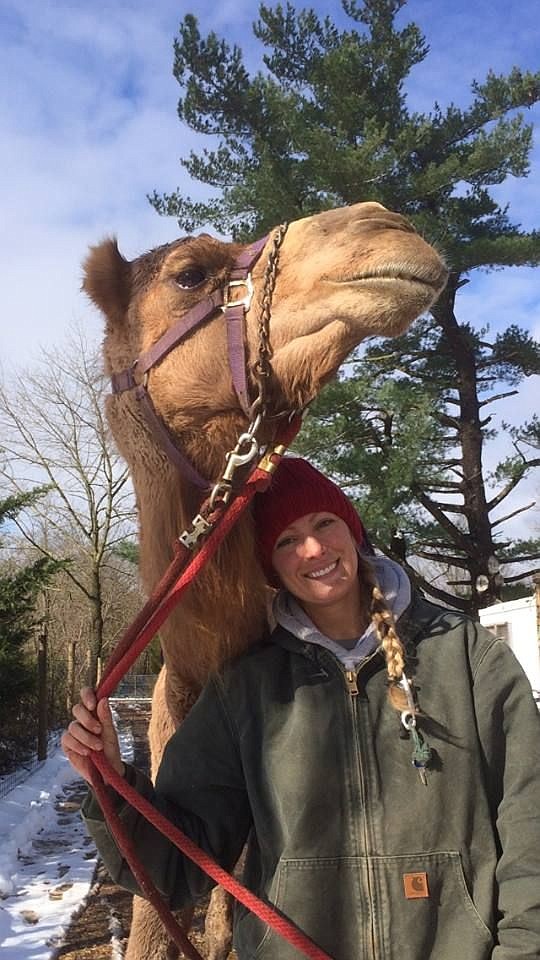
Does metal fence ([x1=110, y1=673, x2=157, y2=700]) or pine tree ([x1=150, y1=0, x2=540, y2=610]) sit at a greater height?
pine tree ([x1=150, y1=0, x2=540, y2=610])

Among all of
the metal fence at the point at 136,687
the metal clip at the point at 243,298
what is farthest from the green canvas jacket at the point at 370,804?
the metal fence at the point at 136,687

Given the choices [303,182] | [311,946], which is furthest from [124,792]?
[303,182]

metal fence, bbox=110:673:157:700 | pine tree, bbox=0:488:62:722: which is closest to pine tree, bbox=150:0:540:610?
pine tree, bbox=0:488:62:722

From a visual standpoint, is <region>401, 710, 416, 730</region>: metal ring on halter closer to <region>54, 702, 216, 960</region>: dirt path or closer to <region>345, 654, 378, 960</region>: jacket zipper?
<region>345, 654, 378, 960</region>: jacket zipper

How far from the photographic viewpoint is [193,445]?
78.9 inches

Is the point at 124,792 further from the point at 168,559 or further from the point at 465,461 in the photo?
the point at 465,461

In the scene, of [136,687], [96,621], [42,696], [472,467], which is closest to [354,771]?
[42,696]

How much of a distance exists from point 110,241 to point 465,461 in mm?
11914

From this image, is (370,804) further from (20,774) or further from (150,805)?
(20,774)

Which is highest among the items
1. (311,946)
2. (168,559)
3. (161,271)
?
(161,271)

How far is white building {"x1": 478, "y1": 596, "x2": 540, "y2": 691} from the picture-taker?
11484 millimetres

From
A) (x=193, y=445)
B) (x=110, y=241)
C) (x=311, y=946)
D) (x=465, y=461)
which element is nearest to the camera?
(x=311, y=946)

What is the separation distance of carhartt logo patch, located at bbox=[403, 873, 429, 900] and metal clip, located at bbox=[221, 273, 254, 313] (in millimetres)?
1283

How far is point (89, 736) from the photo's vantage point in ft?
5.53
